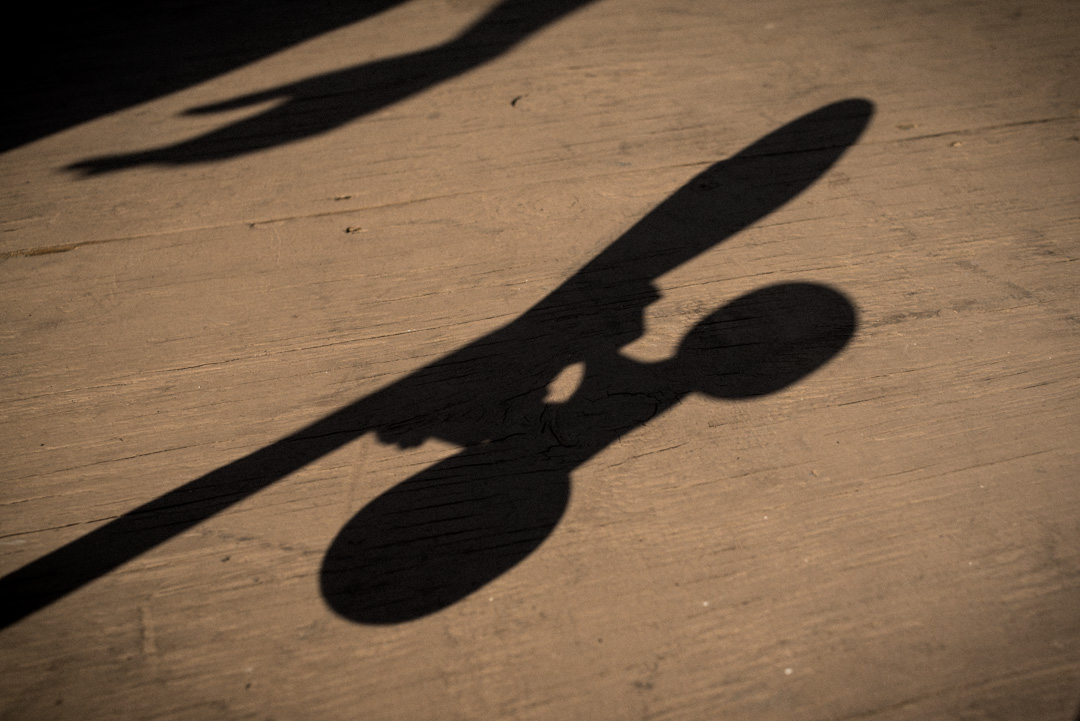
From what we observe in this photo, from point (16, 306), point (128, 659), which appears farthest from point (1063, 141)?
point (16, 306)

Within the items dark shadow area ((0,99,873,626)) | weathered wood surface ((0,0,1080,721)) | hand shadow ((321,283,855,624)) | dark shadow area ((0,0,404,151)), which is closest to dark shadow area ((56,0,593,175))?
weathered wood surface ((0,0,1080,721))

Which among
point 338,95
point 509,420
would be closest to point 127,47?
point 338,95

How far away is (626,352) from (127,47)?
8.57 ft

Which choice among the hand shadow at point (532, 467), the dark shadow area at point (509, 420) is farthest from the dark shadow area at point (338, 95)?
the hand shadow at point (532, 467)

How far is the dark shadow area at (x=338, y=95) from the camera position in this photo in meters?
2.47

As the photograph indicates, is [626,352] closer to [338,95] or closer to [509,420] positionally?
[509,420]

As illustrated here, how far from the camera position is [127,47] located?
2.96m

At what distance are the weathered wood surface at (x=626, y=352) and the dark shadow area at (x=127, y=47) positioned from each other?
147 mm

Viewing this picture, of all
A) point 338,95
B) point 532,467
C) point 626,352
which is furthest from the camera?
point 338,95

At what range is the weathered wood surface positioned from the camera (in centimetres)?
138

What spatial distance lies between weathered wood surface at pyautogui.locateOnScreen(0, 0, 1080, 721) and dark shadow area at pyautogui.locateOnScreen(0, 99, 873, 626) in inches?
1.7

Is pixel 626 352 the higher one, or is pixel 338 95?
pixel 338 95

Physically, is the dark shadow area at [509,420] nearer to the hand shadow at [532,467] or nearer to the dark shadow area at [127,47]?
the hand shadow at [532,467]

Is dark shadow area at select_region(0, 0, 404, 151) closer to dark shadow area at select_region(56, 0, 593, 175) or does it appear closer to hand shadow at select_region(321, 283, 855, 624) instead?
dark shadow area at select_region(56, 0, 593, 175)
